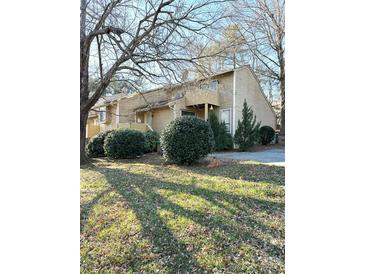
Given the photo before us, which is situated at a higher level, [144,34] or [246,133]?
[144,34]

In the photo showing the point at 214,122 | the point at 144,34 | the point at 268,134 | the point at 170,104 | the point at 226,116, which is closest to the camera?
the point at 144,34

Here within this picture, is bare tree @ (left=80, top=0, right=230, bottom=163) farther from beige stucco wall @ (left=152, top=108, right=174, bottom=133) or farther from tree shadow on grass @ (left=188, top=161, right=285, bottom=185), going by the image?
tree shadow on grass @ (left=188, top=161, right=285, bottom=185)

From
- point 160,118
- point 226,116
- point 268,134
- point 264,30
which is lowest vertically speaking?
point 268,134

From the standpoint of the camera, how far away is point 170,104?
4570 mm

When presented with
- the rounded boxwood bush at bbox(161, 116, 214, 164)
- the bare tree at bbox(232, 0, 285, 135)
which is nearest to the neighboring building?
the rounded boxwood bush at bbox(161, 116, 214, 164)

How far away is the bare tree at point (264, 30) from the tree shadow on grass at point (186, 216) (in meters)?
0.88

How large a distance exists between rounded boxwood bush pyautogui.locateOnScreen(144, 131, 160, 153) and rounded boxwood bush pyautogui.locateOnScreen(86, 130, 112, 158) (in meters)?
0.97

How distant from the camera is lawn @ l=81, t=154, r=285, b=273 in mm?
1257

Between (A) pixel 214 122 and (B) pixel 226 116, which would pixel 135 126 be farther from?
(B) pixel 226 116

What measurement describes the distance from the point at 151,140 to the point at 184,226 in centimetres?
363

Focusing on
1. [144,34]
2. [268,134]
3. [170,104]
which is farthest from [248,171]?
[144,34]

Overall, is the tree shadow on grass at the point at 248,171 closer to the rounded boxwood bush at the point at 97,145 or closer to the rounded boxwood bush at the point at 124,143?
the rounded boxwood bush at the point at 124,143
